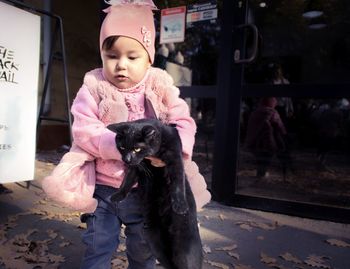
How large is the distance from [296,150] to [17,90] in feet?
9.08

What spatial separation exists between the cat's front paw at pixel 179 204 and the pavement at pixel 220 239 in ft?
3.98

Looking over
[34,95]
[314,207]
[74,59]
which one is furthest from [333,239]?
[74,59]

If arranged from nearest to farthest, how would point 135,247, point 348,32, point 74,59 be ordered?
point 135,247 < point 348,32 < point 74,59

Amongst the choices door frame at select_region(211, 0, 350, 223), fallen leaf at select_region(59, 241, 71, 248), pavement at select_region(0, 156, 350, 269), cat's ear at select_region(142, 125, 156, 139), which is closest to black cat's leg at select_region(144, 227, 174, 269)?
cat's ear at select_region(142, 125, 156, 139)

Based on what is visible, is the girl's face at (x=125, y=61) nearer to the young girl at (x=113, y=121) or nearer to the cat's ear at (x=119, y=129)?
the young girl at (x=113, y=121)

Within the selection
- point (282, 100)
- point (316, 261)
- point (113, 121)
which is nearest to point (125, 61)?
point (113, 121)

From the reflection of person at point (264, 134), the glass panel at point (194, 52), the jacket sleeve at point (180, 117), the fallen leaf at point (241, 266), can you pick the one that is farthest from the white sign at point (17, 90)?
the reflection of person at point (264, 134)

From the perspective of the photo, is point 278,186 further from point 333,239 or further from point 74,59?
point 74,59

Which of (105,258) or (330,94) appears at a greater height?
(330,94)

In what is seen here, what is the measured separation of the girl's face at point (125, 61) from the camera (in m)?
1.80

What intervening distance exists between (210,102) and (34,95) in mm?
1810

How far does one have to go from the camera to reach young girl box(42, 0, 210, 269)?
1.80 meters

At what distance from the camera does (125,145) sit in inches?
59.2

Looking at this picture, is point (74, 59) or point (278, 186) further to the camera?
point (74, 59)
